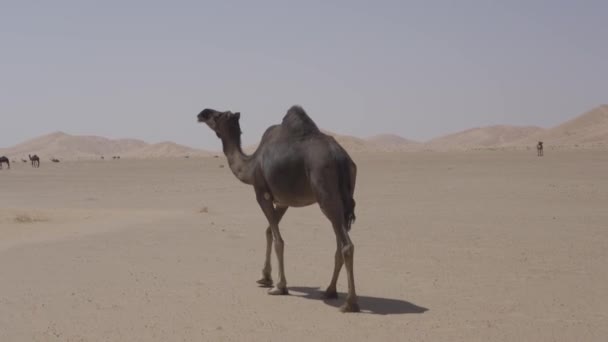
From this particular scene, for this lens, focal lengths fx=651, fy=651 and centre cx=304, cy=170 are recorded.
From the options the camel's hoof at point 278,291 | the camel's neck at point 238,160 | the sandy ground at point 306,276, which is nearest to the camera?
the sandy ground at point 306,276

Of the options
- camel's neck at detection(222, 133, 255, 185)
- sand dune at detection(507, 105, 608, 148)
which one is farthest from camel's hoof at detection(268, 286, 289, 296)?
sand dune at detection(507, 105, 608, 148)

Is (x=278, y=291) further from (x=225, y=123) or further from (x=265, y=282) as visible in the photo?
(x=225, y=123)

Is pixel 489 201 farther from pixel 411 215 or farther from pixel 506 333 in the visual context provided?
pixel 506 333

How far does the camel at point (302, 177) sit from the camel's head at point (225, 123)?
1.15 feet

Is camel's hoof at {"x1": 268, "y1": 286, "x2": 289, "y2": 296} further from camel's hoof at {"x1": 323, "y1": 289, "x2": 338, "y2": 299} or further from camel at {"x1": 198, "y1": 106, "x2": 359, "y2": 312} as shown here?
camel's hoof at {"x1": 323, "y1": 289, "x2": 338, "y2": 299}

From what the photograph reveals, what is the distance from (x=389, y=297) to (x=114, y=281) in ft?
13.3

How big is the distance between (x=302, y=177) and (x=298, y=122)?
94 centimetres

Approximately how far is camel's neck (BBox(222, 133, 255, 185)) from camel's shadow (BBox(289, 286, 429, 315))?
6.05ft

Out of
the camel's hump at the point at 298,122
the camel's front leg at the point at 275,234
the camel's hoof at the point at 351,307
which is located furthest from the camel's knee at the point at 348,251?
the camel's hump at the point at 298,122

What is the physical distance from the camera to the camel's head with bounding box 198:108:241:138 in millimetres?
10414

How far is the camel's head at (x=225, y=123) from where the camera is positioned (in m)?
10.4

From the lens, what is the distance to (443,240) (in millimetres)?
13305

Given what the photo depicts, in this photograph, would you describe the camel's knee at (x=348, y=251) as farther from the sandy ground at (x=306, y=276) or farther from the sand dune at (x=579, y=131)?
the sand dune at (x=579, y=131)

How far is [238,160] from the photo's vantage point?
1009cm
